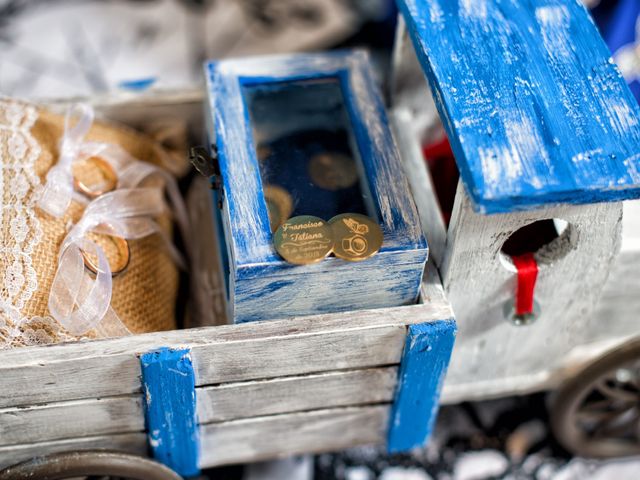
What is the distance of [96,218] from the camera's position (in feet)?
3.11

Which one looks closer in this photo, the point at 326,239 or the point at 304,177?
the point at 326,239

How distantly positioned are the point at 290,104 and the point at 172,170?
0.78 feet

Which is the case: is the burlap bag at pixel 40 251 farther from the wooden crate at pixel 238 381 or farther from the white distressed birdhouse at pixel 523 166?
the white distressed birdhouse at pixel 523 166

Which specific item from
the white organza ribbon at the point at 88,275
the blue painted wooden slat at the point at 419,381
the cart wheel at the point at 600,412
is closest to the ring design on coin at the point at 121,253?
the white organza ribbon at the point at 88,275

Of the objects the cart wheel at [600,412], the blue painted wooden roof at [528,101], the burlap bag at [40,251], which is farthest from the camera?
the cart wheel at [600,412]

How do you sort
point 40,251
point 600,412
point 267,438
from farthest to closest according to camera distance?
point 600,412 < point 267,438 < point 40,251

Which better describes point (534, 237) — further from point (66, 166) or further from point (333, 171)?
point (66, 166)

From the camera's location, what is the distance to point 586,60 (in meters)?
0.85

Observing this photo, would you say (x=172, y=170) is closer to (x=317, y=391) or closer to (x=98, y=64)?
(x=317, y=391)

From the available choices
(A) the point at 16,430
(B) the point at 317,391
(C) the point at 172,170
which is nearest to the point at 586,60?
(B) the point at 317,391

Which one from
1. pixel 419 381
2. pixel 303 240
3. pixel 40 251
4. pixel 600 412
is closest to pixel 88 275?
pixel 40 251

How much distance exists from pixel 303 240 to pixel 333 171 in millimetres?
153

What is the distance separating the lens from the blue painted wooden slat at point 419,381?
86 centimetres

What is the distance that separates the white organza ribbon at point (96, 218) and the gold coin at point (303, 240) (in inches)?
8.9
